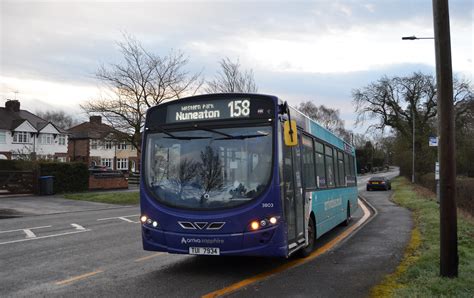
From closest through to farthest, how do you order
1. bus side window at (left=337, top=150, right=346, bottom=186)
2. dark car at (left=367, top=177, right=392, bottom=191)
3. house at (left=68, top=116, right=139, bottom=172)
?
bus side window at (left=337, top=150, right=346, bottom=186)
dark car at (left=367, top=177, right=392, bottom=191)
house at (left=68, top=116, right=139, bottom=172)

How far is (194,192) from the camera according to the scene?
7.78m

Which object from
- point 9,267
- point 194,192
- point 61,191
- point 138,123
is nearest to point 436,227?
point 194,192

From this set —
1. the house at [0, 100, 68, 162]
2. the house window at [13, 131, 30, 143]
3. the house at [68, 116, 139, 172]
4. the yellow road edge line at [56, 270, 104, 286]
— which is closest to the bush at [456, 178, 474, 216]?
the yellow road edge line at [56, 270, 104, 286]

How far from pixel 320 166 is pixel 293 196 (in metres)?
3.10

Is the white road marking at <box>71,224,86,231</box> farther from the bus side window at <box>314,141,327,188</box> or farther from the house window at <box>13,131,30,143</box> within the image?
the house window at <box>13,131,30,143</box>

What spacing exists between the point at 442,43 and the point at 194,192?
435cm

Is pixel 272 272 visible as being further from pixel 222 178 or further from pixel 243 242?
pixel 222 178

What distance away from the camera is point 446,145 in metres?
6.93

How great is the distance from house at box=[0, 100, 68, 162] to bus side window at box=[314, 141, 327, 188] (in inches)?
2099

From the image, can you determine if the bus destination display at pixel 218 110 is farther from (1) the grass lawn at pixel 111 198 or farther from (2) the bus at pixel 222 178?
(1) the grass lawn at pixel 111 198

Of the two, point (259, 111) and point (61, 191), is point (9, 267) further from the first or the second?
point (61, 191)

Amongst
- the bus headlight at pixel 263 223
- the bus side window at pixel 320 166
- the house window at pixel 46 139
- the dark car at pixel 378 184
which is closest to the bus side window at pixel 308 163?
the bus side window at pixel 320 166

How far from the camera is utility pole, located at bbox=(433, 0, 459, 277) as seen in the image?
6.90 m

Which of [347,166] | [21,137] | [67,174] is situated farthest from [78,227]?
[21,137]
